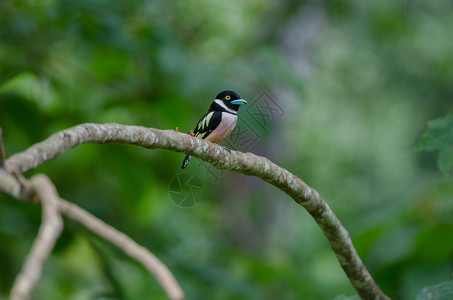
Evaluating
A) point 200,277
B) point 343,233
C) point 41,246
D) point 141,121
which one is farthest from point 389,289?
point 41,246

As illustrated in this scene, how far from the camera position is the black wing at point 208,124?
2203 mm

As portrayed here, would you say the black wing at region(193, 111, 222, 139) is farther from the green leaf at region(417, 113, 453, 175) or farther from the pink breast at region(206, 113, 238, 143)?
the green leaf at region(417, 113, 453, 175)

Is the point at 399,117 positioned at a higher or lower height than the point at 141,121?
higher

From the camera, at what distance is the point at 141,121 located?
177 inches

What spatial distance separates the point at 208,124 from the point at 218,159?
22.6 inches

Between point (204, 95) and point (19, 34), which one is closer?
point (19, 34)

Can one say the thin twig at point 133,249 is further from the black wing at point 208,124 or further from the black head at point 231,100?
the black head at point 231,100

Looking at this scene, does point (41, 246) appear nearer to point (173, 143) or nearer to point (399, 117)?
point (173, 143)

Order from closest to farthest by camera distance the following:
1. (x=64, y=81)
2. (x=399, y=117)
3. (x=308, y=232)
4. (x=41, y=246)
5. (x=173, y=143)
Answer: (x=41, y=246) → (x=173, y=143) → (x=64, y=81) → (x=308, y=232) → (x=399, y=117)

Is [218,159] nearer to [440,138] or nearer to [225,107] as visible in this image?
[225,107]

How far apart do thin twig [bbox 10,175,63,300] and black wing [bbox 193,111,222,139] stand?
1.27 m

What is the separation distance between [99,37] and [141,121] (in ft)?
3.08

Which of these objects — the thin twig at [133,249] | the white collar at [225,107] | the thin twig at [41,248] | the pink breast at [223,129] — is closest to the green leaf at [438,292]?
the pink breast at [223,129]

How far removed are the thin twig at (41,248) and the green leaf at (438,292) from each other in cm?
137
